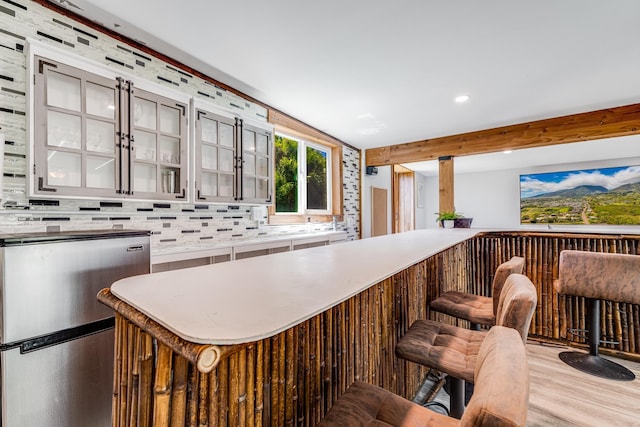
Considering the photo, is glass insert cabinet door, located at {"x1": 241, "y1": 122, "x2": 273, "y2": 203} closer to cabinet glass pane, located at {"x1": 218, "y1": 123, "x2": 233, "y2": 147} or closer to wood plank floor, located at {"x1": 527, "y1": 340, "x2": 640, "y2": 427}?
cabinet glass pane, located at {"x1": 218, "y1": 123, "x2": 233, "y2": 147}

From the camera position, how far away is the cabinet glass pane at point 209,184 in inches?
103

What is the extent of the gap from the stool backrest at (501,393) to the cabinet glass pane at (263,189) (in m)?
2.74

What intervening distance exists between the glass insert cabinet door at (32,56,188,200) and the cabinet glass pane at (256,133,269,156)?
0.85 m

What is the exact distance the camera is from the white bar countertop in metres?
0.60

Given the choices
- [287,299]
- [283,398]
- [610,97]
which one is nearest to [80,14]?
[287,299]

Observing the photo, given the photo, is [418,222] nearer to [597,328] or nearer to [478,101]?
[478,101]

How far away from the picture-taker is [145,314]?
704 millimetres

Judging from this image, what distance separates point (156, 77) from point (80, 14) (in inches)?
22.4

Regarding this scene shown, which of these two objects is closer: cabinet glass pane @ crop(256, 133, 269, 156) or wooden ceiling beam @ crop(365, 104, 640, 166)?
cabinet glass pane @ crop(256, 133, 269, 156)

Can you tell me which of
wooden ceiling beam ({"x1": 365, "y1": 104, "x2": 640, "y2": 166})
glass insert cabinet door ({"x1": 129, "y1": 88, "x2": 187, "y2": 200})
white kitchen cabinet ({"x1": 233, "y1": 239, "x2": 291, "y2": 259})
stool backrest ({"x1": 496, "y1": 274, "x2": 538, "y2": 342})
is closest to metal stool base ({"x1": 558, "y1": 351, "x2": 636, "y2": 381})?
stool backrest ({"x1": 496, "y1": 274, "x2": 538, "y2": 342})

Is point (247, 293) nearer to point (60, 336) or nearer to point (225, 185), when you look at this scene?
point (60, 336)

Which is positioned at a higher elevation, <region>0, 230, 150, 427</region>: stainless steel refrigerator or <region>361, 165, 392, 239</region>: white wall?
<region>361, 165, 392, 239</region>: white wall

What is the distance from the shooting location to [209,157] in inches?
105

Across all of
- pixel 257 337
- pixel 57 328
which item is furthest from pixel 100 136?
pixel 257 337
